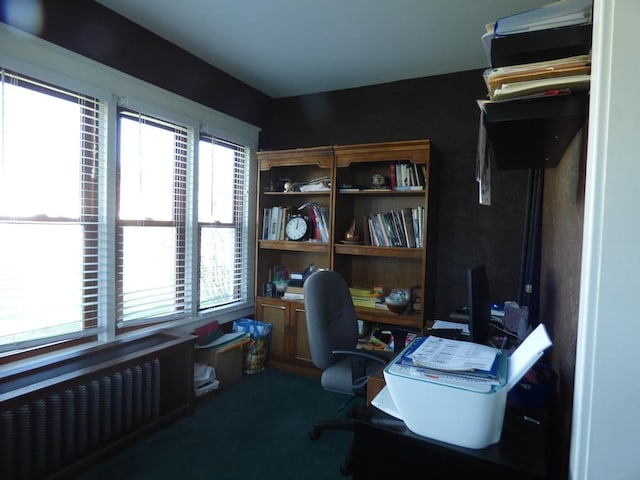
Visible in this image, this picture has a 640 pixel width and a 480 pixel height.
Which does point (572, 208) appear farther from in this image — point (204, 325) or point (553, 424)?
point (204, 325)

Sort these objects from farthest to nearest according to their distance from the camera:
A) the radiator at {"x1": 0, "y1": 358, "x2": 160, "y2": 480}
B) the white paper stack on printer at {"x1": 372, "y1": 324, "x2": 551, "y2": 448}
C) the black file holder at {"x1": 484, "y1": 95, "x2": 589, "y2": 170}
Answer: the radiator at {"x1": 0, "y1": 358, "x2": 160, "y2": 480} < the black file holder at {"x1": 484, "y1": 95, "x2": 589, "y2": 170} < the white paper stack on printer at {"x1": 372, "y1": 324, "x2": 551, "y2": 448}

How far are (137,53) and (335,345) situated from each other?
229 centimetres

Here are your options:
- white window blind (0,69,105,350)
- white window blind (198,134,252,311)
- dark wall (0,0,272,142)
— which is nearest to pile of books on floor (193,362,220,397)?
white window blind (198,134,252,311)

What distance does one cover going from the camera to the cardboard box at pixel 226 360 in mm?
2758

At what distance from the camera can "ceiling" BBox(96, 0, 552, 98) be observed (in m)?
2.09

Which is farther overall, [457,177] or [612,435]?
[457,177]

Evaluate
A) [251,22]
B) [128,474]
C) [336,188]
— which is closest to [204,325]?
[128,474]

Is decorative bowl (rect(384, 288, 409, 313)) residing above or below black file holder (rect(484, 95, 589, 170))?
below

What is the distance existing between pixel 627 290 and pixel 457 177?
95.8 inches

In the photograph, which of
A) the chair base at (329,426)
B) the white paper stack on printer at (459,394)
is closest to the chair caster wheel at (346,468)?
the chair base at (329,426)

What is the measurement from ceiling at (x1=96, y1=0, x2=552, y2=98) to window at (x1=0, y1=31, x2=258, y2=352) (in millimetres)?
444

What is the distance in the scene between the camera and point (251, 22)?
7.47ft

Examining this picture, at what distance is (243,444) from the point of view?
2145 millimetres

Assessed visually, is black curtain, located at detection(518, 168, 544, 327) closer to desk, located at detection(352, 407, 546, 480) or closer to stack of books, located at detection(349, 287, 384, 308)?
stack of books, located at detection(349, 287, 384, 308)
